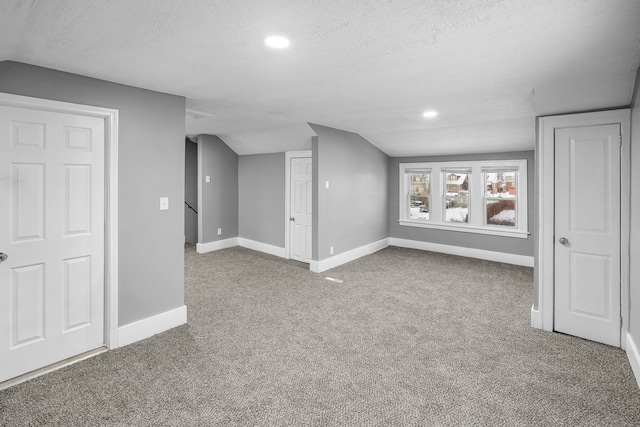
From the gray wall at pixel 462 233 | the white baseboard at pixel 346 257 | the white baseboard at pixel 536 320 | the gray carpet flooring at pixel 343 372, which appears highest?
the gray wall at pixel 462 233

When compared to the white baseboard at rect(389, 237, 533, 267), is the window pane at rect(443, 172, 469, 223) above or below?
above

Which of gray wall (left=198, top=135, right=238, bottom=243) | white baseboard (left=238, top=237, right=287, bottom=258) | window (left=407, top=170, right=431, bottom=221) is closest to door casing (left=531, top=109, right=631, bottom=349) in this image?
window (left=407, top=170, right=431, bottom=221)

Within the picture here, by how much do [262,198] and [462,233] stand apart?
385 cm

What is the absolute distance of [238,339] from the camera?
298cm

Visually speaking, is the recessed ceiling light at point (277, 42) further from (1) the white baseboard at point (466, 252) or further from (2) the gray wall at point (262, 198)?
(1) the white baseboard at point (466, 252)

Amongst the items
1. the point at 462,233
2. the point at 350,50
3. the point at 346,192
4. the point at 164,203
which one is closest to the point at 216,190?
the point at 346,192

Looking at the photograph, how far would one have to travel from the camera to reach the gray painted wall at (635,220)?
96.2 inches

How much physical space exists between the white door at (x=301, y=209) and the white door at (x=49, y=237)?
11.3 ft

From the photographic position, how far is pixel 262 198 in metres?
6.58

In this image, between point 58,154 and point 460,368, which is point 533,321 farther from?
point 58,154

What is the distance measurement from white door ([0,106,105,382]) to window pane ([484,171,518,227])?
230 inches

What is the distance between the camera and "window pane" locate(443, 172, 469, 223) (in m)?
6.37

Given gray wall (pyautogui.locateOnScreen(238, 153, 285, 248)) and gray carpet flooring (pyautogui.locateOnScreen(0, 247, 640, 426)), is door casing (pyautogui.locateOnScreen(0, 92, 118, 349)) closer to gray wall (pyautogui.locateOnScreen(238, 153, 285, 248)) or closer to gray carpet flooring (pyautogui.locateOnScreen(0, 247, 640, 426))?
gray carpet flooring (pyautogui.locateOnScreen(0, 247, 640, 426))

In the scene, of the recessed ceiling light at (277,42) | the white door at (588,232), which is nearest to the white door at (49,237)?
the recessed ceiling light at (277,42)
